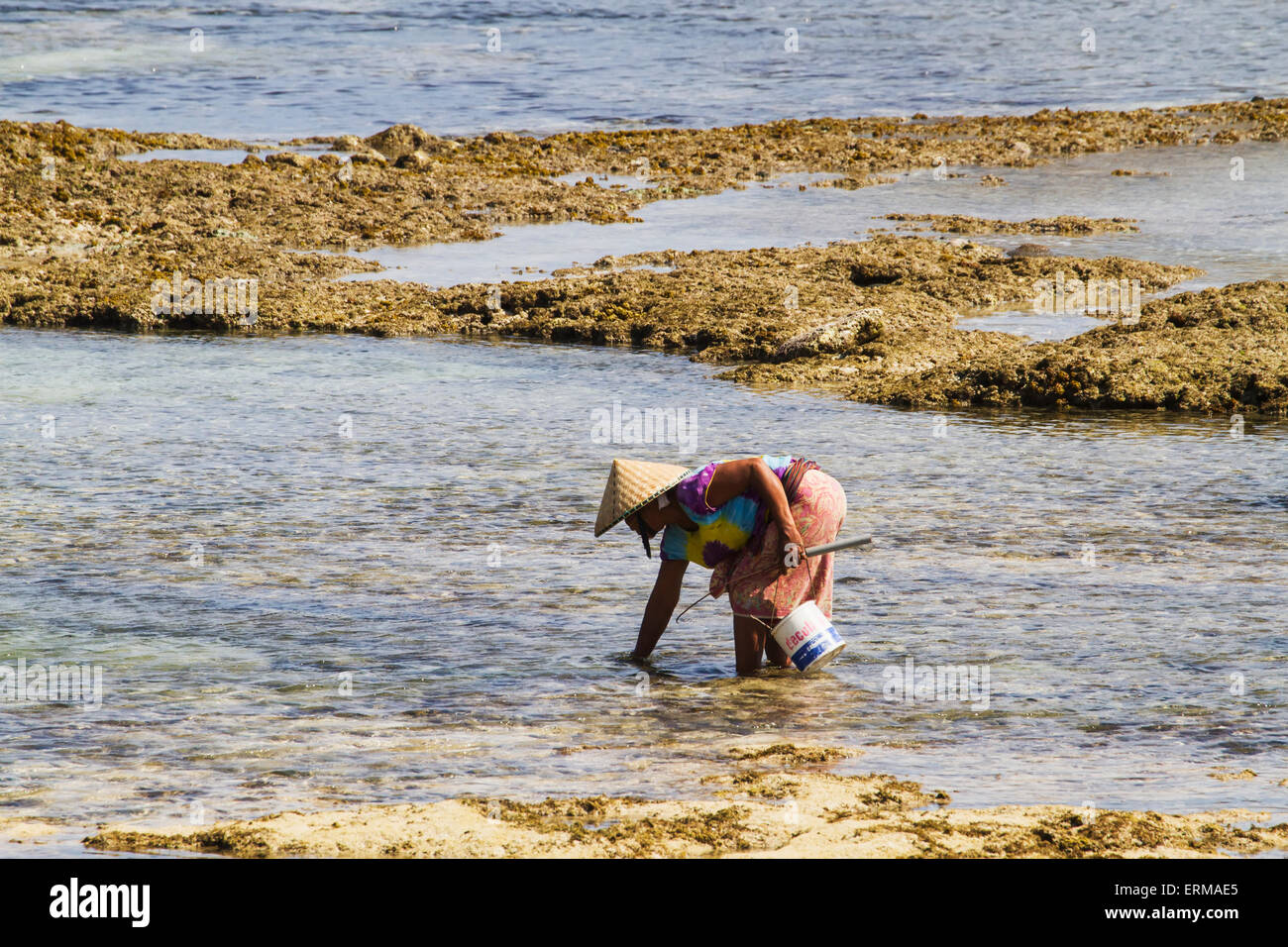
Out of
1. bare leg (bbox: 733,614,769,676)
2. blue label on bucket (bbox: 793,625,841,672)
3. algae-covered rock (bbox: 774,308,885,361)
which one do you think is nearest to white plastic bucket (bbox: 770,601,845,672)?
blue label on bucket (bbox: 793,625,841,672)

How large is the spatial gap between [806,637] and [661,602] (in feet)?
1.94

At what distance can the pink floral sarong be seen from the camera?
5.36 m

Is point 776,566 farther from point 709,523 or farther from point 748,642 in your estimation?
point 748,642

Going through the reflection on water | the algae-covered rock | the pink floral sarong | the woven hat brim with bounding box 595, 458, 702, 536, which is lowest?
the reflection on water

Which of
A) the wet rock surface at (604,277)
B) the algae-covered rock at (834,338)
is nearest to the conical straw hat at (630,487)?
the wet rock surface at (604,277)

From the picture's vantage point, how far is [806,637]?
5410 millimetres

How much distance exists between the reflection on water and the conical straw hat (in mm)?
767

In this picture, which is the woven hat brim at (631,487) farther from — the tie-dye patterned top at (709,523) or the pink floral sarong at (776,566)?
the pink floral sarong at (776,566)

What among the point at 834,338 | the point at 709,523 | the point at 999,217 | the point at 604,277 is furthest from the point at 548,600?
the point at 999,217

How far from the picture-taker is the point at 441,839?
3.99 metres

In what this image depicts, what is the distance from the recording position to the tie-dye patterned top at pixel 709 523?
5.28 metres

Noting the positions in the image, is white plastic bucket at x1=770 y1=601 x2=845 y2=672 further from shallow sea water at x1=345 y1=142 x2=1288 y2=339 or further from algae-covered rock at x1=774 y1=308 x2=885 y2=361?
shallow sea water at x1=345 y1=142 x2=1288 y2=339

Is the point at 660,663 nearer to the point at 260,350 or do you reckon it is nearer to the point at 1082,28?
the point at 260,350
